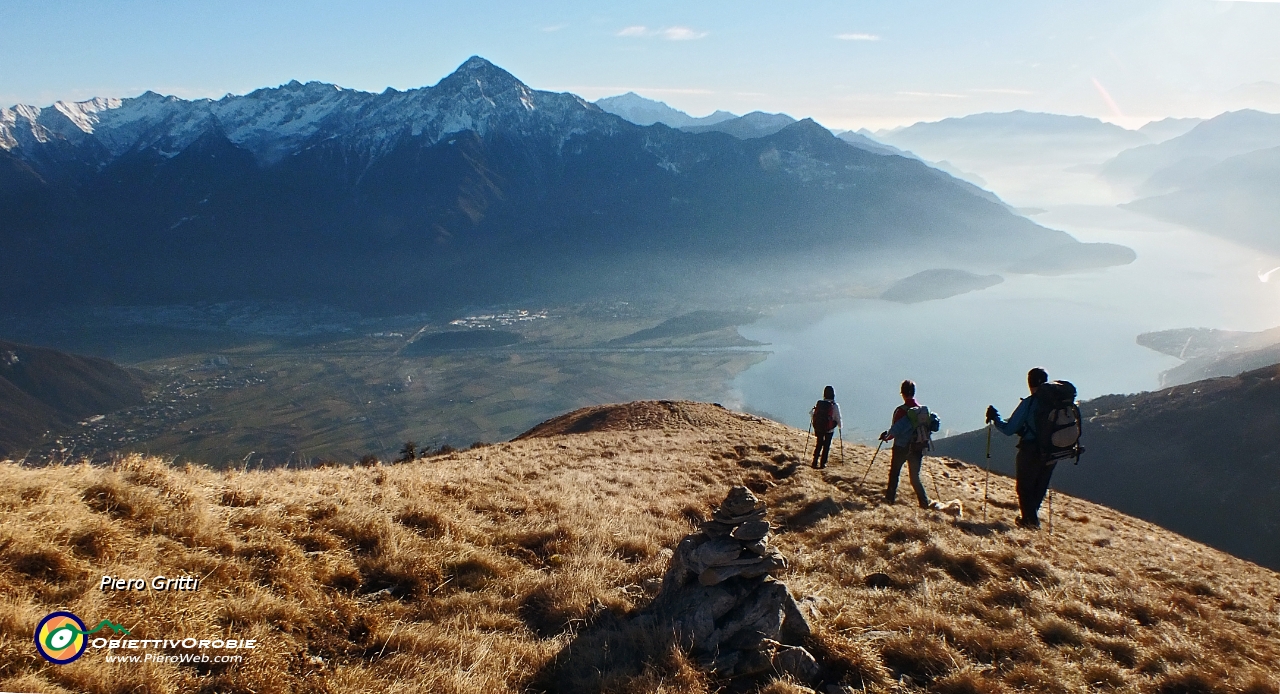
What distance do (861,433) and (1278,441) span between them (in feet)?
262

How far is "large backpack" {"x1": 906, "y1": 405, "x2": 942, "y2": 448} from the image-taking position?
1188 centimetres

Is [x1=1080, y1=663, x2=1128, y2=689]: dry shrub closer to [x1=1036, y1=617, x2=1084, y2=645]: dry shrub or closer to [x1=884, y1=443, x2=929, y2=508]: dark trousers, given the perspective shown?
[x1=1036, y1=617, x2=1084, y2=645]: dry shrub

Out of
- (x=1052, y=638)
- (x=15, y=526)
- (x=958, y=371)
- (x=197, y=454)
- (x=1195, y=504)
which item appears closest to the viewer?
(x=15, y=526)

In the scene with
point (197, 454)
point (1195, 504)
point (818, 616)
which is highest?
point (818, 616)

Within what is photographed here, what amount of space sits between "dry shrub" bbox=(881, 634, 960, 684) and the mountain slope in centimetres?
6056

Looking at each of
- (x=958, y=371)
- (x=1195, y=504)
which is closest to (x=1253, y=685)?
(x=1195, y=504)

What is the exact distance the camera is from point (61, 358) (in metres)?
160

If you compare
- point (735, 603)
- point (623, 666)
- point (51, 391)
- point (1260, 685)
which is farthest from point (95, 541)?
point (51, 391)

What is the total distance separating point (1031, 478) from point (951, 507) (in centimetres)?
179

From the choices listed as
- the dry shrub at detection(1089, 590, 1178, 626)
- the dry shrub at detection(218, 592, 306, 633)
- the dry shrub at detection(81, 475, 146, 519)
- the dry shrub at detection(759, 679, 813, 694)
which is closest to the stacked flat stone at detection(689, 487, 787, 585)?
the dry shrub at detection(759, 679, 813, 694)

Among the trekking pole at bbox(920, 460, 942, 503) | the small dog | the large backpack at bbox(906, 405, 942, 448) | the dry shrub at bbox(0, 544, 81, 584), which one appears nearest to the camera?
the dry shrub at bbox(0, 544, 81, 584)

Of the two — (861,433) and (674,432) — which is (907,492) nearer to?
(674,432)

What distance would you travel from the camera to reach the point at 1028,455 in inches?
404

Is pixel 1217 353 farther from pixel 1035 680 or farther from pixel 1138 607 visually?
pixel 1035 680
